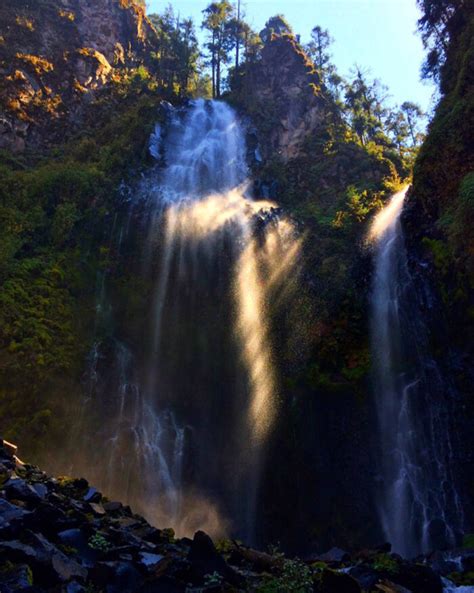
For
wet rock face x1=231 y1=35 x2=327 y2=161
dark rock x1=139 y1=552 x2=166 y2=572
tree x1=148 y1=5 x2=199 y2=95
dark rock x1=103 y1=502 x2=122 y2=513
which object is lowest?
dark rock x1=139 y1=552 x2=166 y2=572

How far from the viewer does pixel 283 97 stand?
4041 cm

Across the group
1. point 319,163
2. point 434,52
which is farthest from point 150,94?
point 434,52

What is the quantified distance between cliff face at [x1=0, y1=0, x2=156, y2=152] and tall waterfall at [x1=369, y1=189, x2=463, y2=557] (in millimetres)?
26457

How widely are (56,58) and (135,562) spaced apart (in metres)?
41.0

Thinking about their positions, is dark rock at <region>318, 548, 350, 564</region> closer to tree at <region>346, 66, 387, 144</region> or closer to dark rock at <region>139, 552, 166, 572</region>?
dark rock at <region>139, 552, 166, 572</region>

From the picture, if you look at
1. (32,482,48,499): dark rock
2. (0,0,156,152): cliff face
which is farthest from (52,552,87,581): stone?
(0,0,156,152): cliff face

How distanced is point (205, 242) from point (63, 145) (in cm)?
1647

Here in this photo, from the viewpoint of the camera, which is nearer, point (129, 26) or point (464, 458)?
point (464, 458)

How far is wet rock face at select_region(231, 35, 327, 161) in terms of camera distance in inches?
1484

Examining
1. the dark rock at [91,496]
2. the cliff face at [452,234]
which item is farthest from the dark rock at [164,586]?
the cliff face at [452,234]

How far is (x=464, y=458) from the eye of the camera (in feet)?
54.4

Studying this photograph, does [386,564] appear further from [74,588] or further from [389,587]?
[74,588]

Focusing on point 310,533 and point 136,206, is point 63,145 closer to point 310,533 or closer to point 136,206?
point 136,206

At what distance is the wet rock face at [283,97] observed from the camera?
124 ft
